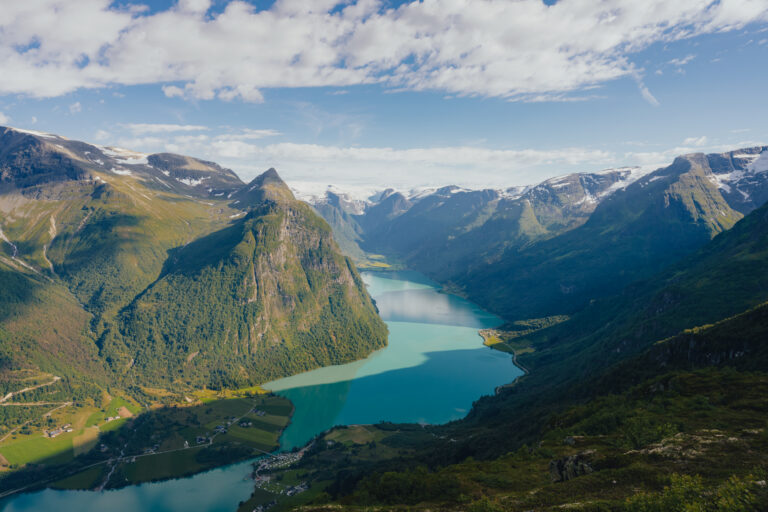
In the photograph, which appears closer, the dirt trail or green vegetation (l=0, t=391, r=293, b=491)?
green vegetation (l=0, t=391, r=293, b=491)

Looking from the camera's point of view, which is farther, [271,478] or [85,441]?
[85,441]

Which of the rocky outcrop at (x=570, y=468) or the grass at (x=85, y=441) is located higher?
the rocky outcrop at (x=570, y=468)

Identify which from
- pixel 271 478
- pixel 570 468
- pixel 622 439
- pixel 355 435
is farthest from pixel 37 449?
pixel 622 439

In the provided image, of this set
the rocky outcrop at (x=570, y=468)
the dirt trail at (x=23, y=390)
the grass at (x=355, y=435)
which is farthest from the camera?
the dirt trail at (x=23, y=390)

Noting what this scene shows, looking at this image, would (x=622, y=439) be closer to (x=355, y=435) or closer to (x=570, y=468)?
(x=570, y=468)

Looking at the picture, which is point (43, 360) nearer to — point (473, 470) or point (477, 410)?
point (477, 410)

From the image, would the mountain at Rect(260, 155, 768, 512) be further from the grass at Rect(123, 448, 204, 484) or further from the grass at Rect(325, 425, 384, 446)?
the grass at Rect(123, 448, 204, 484)

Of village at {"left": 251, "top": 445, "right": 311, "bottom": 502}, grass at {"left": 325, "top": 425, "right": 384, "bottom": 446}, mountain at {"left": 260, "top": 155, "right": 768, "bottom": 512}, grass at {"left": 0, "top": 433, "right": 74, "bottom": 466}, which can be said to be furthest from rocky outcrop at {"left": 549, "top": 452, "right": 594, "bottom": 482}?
grass at {"left": 0, "top": 433, "right": 74, "bottom": 466}

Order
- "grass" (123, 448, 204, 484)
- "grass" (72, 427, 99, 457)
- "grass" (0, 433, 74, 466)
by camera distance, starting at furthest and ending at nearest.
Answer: "grass" (72, 427, 99, 457)
"grass" (0, 433, 74, 466)
"grass" (123, 448, 204, 484)

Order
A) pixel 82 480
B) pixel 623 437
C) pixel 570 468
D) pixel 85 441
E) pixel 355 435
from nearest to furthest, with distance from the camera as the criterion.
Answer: pixel 570 468, pixel 623 437, pixel 82 480, pixel 355 435, pixel 85 441

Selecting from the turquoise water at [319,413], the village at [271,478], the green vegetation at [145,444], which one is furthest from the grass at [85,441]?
the village at [271,478]

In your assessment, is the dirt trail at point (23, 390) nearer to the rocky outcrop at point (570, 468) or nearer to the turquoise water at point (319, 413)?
the turquoise water at point (319, 413)
